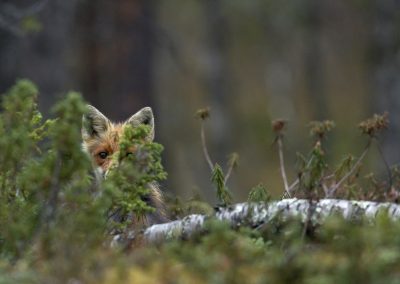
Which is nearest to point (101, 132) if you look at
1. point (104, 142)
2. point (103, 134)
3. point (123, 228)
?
point (103, 134)

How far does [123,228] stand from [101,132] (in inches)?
186

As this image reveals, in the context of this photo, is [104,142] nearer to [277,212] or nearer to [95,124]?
[95,124]

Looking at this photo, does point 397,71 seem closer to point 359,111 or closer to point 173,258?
point 173,258

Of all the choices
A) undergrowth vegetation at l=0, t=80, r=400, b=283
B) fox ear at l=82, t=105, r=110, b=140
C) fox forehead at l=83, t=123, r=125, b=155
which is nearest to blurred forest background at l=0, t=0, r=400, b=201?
fox forehead at l=83, t=123, r=125, b=155

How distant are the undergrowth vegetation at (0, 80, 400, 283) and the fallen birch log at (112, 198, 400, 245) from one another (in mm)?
51

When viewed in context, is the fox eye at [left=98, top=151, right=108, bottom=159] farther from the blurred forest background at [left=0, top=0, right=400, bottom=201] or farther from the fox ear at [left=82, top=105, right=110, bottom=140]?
the blurred forest background at [left=0, top=0, right=400, bottom=201]

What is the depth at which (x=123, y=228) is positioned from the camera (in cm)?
544

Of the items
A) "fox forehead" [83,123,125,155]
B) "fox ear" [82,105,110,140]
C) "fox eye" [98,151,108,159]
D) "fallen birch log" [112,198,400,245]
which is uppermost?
"fox ear" [82,105,110,140]

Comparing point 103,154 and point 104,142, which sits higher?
point 104,142

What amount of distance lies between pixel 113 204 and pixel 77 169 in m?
0.61

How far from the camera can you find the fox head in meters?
9.64

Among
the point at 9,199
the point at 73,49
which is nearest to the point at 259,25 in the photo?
the point at 73,49

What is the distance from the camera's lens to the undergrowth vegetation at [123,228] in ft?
11.6

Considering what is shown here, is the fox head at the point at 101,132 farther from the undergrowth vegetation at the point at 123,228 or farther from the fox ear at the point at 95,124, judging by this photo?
the undergrowth vegetation at the point at 123,228
